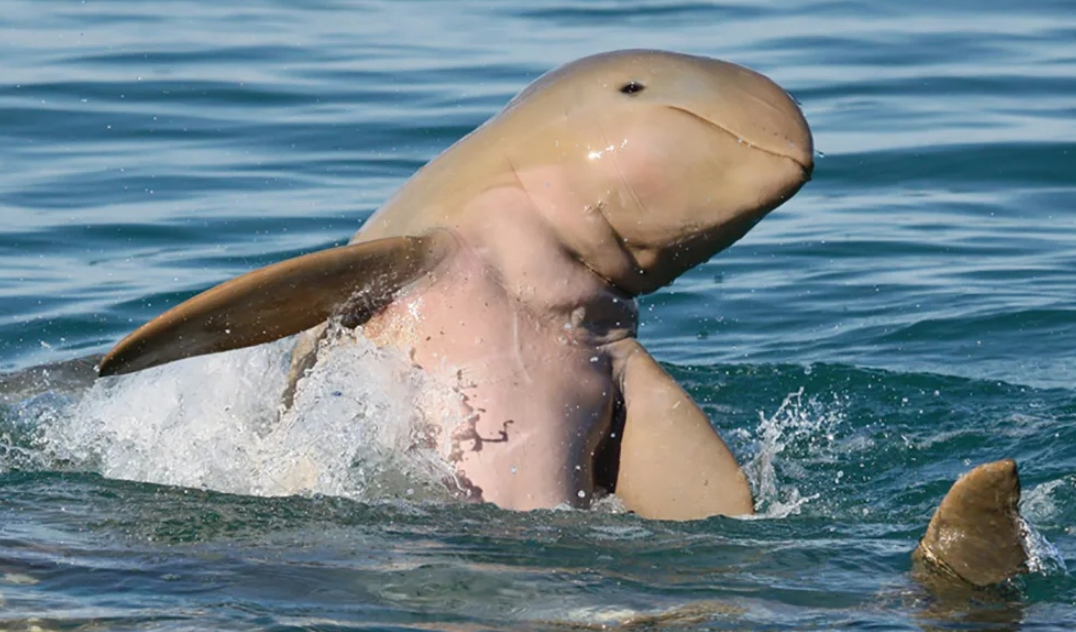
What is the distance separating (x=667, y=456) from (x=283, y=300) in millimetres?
1463

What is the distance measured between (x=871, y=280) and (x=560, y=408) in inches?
222

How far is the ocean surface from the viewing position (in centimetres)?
574

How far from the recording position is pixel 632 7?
69.1ft

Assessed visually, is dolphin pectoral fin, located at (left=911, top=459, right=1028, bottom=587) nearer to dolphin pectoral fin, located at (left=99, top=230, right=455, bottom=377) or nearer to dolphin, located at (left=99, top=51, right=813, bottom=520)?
dolphin, located at (left=99, top=51, right=813, bottom=520)

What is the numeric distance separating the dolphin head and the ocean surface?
33.7 inches

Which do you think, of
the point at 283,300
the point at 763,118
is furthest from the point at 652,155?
the point at 283,300

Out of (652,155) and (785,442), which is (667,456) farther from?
(785,442)

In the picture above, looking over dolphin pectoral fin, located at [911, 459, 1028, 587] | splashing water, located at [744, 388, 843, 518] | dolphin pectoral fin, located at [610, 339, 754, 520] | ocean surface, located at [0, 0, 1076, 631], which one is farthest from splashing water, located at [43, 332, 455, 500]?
dolphin pectoral fin, located at [911, 459, 1028, 587]

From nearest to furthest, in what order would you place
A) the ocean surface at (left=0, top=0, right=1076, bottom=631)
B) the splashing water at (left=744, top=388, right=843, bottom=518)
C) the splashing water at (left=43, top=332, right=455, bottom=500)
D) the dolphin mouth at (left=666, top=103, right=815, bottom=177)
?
the ocean surface at (left=0, top=0, right=1076, bottom=631) → the dolphin mouth at (left=666, top=103, right=815, bottom=177) → the splashing water at (left=43, top=332, right=455, bottom=500) → the splashing water at (left=744, top=388, right=843, bottom=518)

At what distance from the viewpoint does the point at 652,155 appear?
666cm

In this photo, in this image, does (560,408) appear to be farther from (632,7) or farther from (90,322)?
(632,7)

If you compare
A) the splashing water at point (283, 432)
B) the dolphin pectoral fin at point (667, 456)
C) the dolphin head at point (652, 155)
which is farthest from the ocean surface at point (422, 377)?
the dolphin head at point (652, 155)

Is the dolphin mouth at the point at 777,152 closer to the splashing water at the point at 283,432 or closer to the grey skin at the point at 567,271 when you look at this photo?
the grey skin at the point at 567,271

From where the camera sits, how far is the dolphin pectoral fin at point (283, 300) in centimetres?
635
